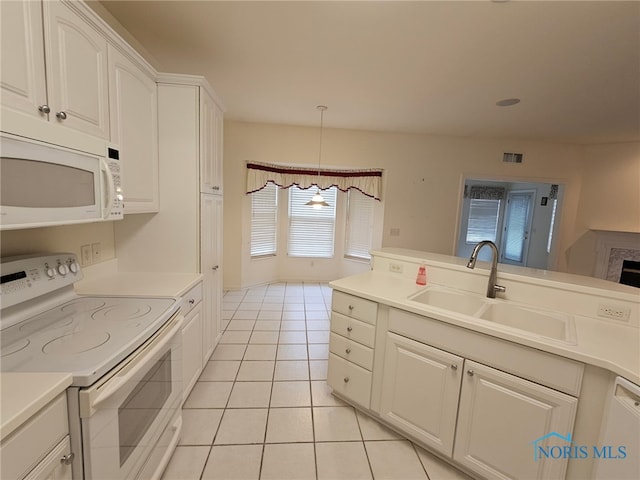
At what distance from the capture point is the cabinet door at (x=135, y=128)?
5.11 feet

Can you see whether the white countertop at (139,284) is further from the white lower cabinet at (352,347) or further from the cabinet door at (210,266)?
the white lower cabinet at (352,347)

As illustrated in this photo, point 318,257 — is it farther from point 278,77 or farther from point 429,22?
point 429,22

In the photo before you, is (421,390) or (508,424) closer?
(508,424)

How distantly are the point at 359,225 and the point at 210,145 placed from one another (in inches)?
132

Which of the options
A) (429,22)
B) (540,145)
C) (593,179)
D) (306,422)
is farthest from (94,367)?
(593,179)

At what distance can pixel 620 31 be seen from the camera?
6.05 ft

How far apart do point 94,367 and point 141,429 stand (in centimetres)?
52

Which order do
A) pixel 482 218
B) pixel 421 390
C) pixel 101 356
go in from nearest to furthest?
pixel 101 356 < pixel 421 390 < pixel 482 218

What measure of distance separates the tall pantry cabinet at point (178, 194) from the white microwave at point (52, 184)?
25.8 inches

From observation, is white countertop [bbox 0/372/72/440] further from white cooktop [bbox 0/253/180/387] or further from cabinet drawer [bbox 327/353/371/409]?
cabinet drawer [bbox 327/353/371/409]

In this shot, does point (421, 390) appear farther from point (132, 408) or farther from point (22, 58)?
point (22, 58)

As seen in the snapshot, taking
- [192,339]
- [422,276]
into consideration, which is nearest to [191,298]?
[192,339]

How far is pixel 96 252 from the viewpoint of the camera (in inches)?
74.0

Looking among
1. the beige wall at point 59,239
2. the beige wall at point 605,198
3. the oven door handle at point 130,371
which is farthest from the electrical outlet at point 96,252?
the beige wall at point 605,198
